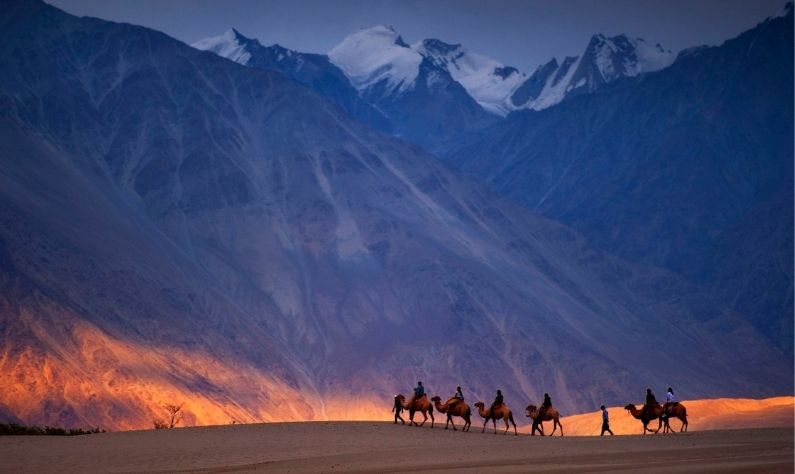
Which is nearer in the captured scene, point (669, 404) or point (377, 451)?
point (377, 451)

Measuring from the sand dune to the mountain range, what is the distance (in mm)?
33584

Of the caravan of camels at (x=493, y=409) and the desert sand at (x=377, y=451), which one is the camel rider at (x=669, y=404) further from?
the desert sand at (x=377, y=451)

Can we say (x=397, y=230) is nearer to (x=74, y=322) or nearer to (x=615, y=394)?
(x=615, y=394)

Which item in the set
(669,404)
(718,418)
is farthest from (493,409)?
(718,418)

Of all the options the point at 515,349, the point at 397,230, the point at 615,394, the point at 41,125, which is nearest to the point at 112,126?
the point at 41,125

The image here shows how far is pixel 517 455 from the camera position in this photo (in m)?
35.2

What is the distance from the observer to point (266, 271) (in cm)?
14388

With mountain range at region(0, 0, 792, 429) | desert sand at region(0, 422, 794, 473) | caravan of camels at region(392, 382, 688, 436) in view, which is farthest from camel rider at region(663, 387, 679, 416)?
mountain range at region(0, 0, 792, 429)

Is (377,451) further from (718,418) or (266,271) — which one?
(266,271)

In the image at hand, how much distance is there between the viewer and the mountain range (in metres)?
111

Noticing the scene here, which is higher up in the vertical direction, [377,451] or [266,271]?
[266,271]

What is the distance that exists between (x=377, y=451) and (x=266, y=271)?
357 ft

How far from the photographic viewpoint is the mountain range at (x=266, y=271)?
111062 mm

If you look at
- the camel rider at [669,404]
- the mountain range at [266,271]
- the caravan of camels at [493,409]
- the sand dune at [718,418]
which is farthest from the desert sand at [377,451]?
the mountain range at [266,271]
